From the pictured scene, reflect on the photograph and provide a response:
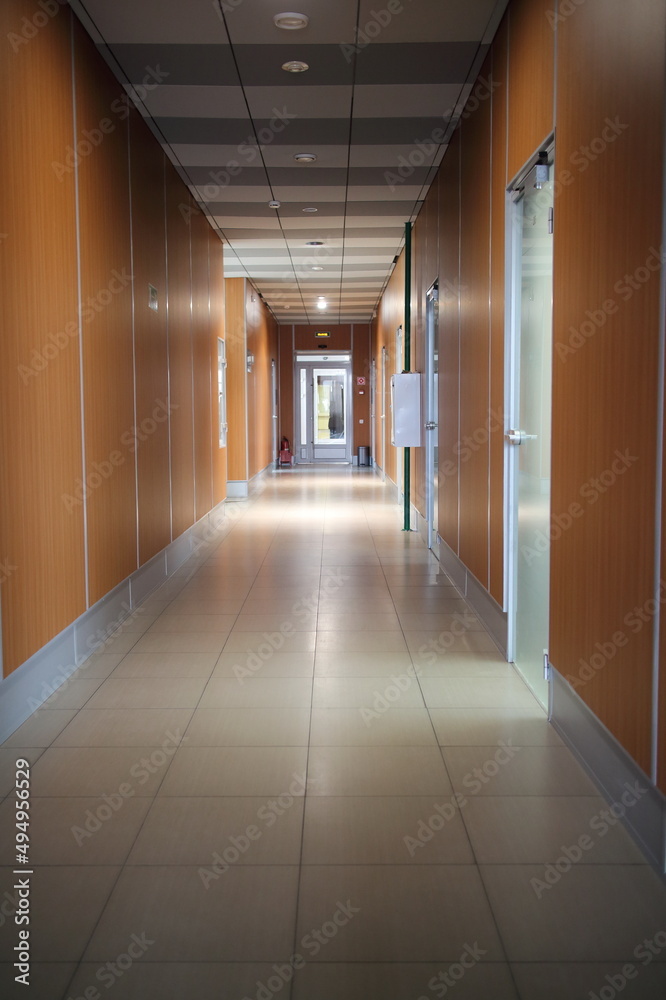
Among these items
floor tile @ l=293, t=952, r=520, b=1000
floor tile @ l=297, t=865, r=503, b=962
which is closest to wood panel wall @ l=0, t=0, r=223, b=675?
floor tile @ l=297, t=865, r=503, b=962

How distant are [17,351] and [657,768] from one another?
297 centimetres

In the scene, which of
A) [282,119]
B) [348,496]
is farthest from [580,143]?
[348,496]

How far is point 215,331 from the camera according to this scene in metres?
10.8

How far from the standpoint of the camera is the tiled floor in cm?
214

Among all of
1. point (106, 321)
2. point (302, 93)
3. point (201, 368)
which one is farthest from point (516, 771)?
point (201, 368)

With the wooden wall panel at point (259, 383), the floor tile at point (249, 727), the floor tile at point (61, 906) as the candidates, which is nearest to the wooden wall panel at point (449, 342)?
the floor tile at point (249, 727)

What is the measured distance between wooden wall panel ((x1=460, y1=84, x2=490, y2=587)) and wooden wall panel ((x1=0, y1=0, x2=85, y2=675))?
2.45 m

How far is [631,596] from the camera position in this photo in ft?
9.00

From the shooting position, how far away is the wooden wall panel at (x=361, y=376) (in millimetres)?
21797

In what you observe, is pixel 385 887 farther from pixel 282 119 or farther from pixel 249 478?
pixel 249 478

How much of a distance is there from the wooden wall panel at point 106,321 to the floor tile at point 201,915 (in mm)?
2740

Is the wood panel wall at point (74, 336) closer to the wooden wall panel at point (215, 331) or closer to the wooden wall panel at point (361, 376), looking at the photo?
the wooden wall panel at point (215, 331)

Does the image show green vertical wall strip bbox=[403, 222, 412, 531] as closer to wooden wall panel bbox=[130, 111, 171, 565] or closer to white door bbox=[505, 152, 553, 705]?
wooden wall panel bbox=[130, 111, 171, 565]

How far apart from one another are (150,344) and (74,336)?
2123 mm
